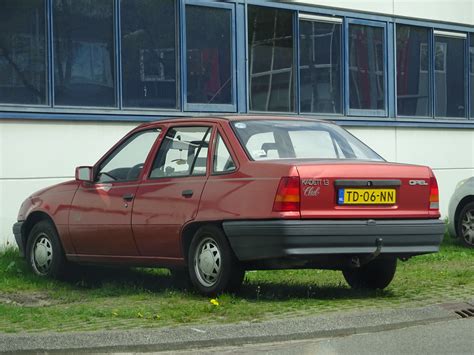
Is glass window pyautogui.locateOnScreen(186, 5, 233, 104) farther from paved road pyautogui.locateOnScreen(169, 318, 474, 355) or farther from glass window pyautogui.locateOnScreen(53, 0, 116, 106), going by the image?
paved road pyautogui.locateOnScreen(169, 318, 474, 355)

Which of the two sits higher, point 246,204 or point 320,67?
point 320,67

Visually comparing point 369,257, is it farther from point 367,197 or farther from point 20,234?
point 20,234

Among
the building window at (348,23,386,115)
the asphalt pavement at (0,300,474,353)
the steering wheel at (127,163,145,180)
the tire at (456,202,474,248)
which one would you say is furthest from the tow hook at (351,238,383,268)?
the building window at (348,23,386,115)

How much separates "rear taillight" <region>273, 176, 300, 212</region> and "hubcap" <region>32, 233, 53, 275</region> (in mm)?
3210

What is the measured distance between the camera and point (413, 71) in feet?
62.3

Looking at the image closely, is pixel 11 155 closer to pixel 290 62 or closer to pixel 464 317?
pixel 290 62

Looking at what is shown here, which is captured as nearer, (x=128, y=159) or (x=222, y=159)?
(x=222, y=159)

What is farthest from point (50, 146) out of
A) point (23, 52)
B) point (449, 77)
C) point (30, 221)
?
point (449, 77)

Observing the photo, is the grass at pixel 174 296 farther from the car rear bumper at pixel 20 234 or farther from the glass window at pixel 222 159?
the glass window at pixel 222 159

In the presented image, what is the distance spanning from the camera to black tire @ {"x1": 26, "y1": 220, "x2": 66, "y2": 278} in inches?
405

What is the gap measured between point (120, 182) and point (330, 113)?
837 centimetres

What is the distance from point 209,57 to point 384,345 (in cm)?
928

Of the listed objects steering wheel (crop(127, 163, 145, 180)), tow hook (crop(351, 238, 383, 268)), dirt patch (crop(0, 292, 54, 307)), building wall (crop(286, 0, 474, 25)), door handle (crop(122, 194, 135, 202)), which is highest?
building wall (crop(286, 0, 474, 25))

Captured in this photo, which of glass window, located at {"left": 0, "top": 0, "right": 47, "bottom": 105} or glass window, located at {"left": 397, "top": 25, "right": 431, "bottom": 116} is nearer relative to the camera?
glass window, located at {"left": 0, "top": 0, "right": 47, "bottom": 105}
